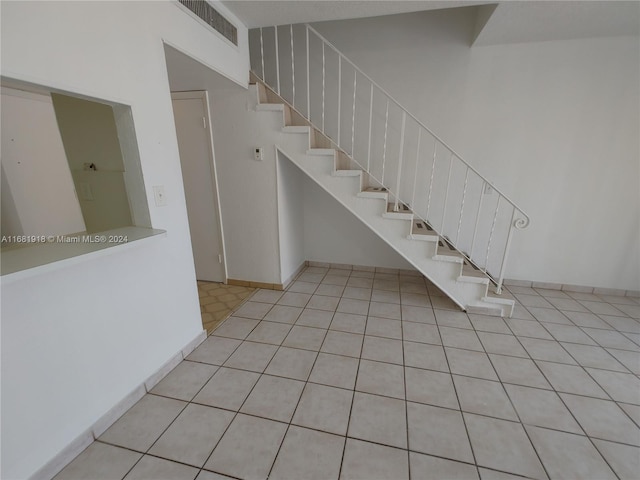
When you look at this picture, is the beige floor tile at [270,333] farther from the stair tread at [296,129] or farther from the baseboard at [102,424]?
the stair tread at [296,129]

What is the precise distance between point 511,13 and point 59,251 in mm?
3406

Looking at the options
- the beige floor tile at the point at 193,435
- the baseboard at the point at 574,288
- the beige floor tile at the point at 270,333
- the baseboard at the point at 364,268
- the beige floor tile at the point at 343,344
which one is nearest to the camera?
the beige floor tile at the point at 193,435

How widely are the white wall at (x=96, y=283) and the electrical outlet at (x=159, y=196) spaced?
37mm

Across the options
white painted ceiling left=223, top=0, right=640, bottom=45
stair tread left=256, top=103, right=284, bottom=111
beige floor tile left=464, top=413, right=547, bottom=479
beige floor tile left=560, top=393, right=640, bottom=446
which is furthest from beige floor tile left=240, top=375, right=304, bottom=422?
white painted ceiling left=223, top=0, right=640, bottom=45

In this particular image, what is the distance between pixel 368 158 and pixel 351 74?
0.96 meters

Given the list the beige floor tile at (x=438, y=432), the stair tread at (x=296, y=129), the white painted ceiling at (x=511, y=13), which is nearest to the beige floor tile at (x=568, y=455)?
the beige floor tile at (x=438, y=432)

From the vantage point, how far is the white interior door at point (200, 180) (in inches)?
110

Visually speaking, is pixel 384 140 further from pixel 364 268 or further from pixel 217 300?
pixel 217 300

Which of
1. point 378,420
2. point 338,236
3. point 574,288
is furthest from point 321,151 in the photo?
point 574,288

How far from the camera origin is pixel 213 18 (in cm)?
202

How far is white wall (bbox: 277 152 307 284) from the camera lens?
2.93 metres

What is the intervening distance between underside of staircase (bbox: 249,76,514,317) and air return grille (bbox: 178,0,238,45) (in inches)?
16.8

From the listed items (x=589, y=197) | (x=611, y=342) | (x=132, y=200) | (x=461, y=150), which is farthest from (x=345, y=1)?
(x=611, y=342)

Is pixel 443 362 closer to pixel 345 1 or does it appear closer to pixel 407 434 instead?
pixel 407 434
